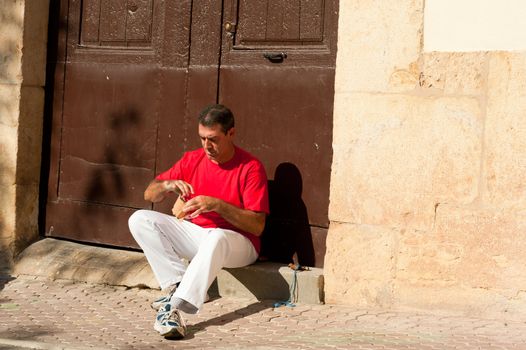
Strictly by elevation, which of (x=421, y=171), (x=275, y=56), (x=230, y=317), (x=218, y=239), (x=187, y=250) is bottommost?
(x=230, y=317)

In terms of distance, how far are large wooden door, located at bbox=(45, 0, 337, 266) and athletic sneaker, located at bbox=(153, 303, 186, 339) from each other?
3.98 ft

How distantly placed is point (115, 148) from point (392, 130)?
222cm

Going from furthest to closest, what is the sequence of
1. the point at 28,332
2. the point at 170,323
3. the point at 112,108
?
the point at 112,108, the point at 28,332, the point at 170,323

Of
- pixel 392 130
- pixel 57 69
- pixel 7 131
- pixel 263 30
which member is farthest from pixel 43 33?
pixel 392 130

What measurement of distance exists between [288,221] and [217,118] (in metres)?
0.91

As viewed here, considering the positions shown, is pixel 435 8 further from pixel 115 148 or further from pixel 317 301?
pixel 115 148

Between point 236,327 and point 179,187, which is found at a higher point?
point 179,187

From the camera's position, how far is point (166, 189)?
21.1ft

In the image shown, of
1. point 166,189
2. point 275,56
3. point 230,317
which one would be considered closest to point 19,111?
point 166,189

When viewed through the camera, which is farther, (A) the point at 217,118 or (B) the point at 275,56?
(B) the point at 275,56

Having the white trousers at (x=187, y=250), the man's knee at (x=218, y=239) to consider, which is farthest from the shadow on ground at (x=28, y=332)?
the man's knee at (x=218, y=239)

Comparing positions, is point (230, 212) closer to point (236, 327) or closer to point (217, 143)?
point (217, 143)

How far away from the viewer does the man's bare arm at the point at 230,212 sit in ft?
20.1

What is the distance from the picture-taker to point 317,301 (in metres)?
6.42
